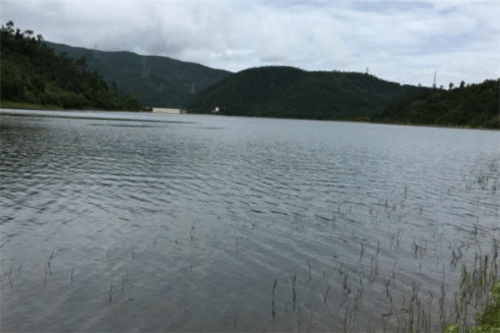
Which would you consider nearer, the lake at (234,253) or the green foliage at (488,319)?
the green foliage at (488,319)

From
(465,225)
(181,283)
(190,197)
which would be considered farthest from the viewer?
(190,197)

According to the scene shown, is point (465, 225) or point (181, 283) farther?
point (465, 225)

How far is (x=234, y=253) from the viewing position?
62.3 feet

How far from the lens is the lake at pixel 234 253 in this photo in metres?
13.1

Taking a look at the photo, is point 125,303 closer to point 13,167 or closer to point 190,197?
point 190,197

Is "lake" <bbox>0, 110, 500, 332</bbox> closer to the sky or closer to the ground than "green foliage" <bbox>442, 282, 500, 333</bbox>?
closer to the ground

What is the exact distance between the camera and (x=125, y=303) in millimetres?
13438

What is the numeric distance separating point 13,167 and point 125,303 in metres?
32.7

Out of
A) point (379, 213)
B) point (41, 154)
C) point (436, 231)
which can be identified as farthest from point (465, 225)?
point (41, 154)

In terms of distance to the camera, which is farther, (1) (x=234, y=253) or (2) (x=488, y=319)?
(1) (x=234, y=253)

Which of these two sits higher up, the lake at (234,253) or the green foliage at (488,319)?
the green foliage at (488,319)

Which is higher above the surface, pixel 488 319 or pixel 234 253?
pixel 488 319

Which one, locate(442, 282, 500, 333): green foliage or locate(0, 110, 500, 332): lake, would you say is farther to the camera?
locate(0, 110, 500, 332): lake

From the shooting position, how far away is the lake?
1313cm
